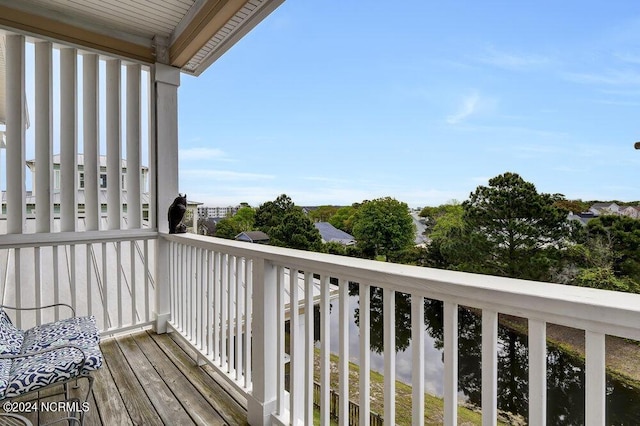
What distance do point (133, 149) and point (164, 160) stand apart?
0.89 ft

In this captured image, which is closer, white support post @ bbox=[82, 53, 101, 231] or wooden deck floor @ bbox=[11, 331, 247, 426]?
wooden deck floor @ bbox=[11, 331, 247, 426]

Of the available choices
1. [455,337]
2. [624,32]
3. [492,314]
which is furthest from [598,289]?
[624,32]

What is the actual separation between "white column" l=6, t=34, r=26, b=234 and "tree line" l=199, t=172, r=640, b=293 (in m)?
2.49

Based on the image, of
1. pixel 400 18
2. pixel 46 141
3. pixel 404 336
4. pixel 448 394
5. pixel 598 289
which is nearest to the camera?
pixel 598 289

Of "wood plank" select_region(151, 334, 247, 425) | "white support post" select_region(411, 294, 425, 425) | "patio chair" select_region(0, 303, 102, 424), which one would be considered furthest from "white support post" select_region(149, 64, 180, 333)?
"white support post" select_region(411, 294, 425, 425)

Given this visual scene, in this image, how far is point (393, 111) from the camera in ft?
7.00

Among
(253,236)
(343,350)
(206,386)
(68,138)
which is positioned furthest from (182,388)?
(68,138)

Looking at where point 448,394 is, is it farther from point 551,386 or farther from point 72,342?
point 72,342

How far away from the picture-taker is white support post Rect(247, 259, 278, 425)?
1.76 metres

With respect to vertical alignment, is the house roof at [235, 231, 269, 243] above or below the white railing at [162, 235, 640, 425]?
above

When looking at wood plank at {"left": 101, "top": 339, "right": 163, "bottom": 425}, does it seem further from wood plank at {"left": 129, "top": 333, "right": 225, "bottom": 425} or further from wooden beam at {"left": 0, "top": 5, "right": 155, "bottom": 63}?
wooden beam at {"left": 0, "top": 5, "right": 155, "bottom": 63}

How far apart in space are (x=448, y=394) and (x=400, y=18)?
79.6 inches

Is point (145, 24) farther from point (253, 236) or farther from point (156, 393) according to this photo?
point (156, 393)

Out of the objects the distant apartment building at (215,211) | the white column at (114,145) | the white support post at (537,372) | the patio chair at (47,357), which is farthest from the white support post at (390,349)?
the white column at (114,145)
